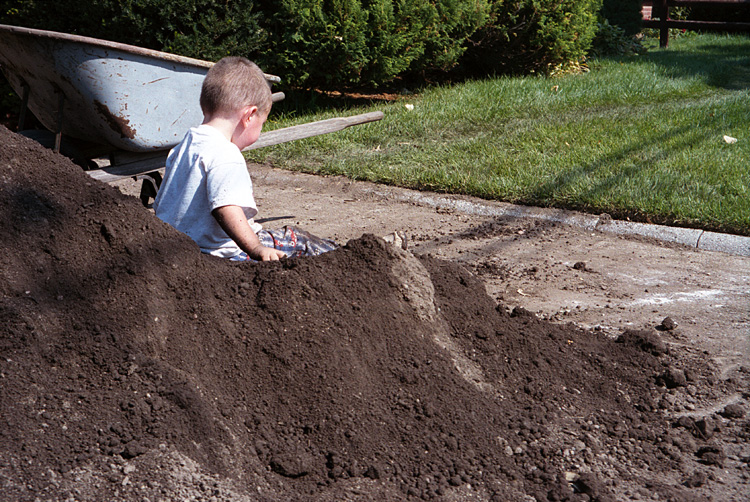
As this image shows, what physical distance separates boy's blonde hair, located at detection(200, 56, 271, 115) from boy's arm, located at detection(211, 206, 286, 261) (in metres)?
0.53

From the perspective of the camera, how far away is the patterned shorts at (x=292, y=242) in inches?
136

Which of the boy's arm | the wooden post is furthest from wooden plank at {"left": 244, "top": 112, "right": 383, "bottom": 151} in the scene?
the wooden post

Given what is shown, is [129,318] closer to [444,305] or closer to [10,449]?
[10,449]

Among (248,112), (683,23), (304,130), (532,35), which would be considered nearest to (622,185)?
(304,130)

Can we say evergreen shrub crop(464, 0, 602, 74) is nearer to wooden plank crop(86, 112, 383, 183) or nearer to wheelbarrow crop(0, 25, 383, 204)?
wooden plank crop(86, 112, 383, 183)

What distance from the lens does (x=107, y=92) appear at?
14.0 ft

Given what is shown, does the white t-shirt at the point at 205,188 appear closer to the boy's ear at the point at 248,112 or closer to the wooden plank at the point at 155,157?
the boy's ear at the point at 248,112

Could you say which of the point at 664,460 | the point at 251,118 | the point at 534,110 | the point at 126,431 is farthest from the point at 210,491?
the point at 534,110

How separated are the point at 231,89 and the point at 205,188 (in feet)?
1.57

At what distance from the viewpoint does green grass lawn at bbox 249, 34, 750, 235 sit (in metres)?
5.18

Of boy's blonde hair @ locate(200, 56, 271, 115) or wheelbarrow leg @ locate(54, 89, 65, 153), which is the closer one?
boy's blonde hair @ locate(200, 56, 271, 115)

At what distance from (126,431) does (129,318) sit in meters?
0.41

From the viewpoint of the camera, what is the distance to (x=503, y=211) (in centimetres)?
530

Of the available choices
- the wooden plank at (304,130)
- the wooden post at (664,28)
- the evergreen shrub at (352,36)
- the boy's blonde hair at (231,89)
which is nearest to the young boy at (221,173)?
the boy's blonde hair at (231,89)
